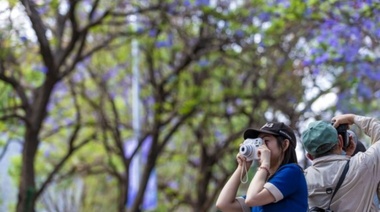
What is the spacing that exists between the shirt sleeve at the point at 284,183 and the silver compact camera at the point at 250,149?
0.17m

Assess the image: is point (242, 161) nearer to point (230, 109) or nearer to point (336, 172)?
point (336, 172)

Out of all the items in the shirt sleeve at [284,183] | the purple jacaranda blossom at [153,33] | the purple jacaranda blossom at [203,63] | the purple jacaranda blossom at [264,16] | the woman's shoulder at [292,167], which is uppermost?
the purple jacaranda blossom at [153,33]

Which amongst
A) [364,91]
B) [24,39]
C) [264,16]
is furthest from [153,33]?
[364,91]

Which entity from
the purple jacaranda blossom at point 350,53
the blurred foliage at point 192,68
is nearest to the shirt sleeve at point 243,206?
the blurred foliage at point 192,68

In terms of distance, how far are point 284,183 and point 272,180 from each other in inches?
2.5

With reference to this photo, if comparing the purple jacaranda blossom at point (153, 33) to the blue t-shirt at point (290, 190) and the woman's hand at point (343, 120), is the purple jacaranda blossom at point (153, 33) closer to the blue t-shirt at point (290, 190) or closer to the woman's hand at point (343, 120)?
the woman's hand at point (343, 120)

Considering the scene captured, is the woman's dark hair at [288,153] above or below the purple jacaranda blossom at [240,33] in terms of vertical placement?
below

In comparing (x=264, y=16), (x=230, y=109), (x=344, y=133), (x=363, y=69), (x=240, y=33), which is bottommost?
(x=230, y=109)

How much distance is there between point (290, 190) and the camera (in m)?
4.38

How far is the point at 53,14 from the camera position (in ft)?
40.4

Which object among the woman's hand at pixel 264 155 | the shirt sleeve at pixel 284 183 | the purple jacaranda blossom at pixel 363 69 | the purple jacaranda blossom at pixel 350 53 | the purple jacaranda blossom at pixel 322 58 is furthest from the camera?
the purple jacaranda blossom at pixel 363 69

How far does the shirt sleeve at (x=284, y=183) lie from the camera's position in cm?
437

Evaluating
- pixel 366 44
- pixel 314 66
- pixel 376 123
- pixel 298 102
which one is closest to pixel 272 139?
pixel 376 123

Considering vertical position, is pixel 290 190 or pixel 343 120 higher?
pixel 343 120
